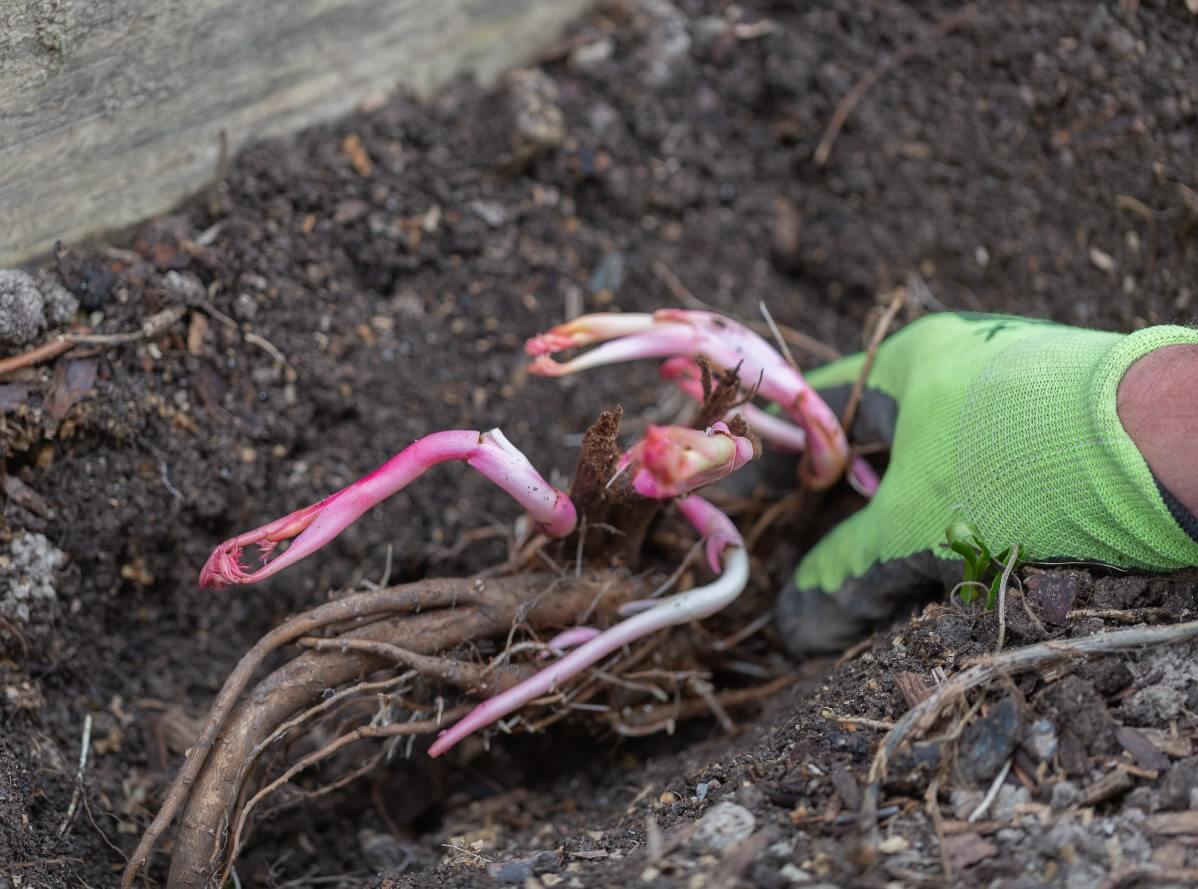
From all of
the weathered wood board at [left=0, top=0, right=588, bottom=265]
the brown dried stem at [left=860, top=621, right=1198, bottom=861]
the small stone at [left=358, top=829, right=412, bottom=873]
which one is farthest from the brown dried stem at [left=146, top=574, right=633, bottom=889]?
the weathered wood board at [left=0, top=0, right=588, bottom=265]

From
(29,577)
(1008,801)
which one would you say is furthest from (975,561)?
(29,577)

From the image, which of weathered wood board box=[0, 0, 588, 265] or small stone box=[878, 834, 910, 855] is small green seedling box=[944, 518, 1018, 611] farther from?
weathered wood board box=[0, 0, 588, 265]

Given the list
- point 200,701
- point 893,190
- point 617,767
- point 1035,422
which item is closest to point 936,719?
point 1035,422

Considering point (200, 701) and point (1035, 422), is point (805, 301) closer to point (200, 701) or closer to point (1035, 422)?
point (1035, 422)

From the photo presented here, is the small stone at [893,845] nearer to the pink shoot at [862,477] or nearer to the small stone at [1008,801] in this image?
the small stone at [1008,801]

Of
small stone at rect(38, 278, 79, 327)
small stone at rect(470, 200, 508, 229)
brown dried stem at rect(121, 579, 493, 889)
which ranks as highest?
small stone at rect(38, 278, 79, 327)

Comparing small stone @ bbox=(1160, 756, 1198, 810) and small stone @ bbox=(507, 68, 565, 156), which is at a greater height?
small stone @ bbox=(507, 68, 565, 156)

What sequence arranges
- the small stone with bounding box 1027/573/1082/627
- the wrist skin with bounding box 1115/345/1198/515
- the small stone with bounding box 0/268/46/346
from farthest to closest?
the small stone with bounding box 0/268/46/346
the small stone with bounding box 1027/573/1082/627
the wrist skin with bounding box 1115/345/1198/515

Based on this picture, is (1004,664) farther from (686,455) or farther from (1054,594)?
(686,455)
